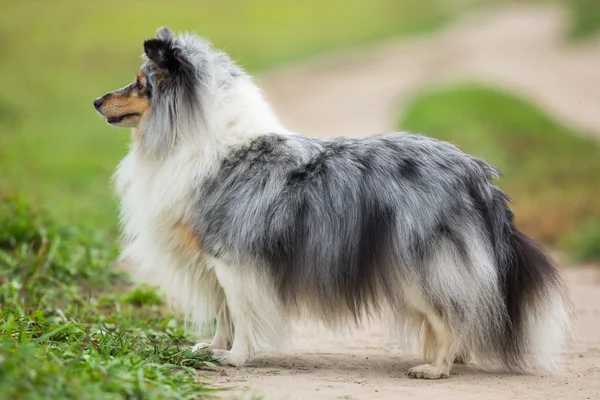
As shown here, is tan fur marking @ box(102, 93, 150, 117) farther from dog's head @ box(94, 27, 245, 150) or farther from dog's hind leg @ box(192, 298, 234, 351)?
dog's hind leg @ box(192, 298, 234, 351)

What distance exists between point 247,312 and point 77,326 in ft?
3.48

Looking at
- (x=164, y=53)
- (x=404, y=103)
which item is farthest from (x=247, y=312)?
(x=404, y=103)

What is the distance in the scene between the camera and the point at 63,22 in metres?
29.7

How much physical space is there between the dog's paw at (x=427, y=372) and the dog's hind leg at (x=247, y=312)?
0.85 m

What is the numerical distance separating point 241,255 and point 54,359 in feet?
4.44

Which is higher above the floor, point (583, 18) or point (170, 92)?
point (583, 18)

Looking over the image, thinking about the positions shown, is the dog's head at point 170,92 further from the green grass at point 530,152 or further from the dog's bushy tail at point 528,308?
the green grass at point 530,152

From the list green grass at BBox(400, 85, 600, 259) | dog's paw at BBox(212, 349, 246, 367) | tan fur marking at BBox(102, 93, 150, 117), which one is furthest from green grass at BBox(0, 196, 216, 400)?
green grass at BBox(400, 85, 600, 259)

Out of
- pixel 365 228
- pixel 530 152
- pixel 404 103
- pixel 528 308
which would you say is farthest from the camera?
pixel 404 103

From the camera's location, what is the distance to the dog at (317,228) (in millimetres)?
5730

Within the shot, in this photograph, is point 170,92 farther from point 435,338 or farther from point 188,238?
point 435,338

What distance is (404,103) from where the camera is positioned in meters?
20.1

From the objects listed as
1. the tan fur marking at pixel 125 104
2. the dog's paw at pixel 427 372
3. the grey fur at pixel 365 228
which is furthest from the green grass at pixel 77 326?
the tan fur marking at pixel 125 104

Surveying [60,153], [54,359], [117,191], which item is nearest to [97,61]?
[60,153]
